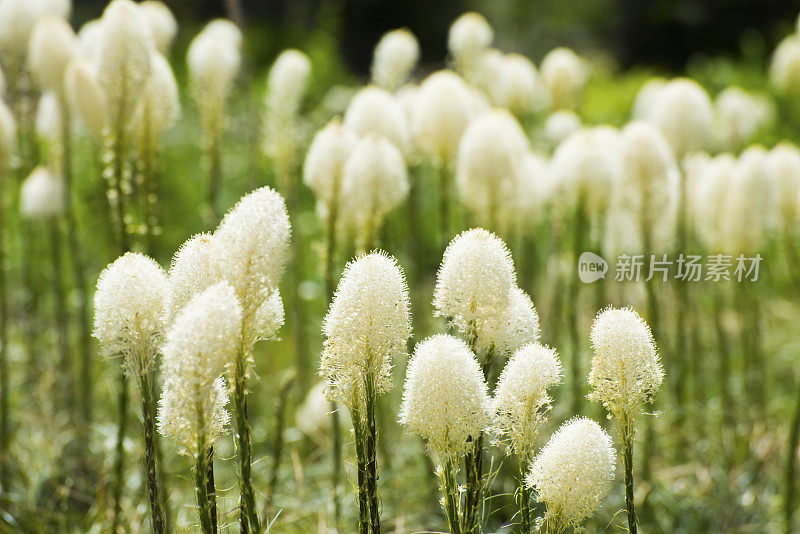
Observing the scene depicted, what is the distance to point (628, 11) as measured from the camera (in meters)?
16.1

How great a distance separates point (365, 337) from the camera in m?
1.57

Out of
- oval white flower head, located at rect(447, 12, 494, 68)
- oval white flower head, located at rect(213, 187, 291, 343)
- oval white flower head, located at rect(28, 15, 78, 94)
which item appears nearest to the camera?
oval white flower head, located at rect(213, 187, 291, 343)

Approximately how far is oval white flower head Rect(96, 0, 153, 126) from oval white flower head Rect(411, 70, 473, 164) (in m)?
1.12

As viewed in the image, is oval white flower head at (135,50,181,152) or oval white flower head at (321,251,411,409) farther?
oval white flower head at (135,50,181,152)

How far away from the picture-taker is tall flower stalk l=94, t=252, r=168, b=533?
1618mm

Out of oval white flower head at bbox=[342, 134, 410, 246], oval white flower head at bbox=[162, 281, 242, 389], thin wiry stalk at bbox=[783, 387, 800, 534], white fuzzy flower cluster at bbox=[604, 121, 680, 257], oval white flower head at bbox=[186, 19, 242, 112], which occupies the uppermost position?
oval white flower head at bbox=[186, 19, 242, 112]

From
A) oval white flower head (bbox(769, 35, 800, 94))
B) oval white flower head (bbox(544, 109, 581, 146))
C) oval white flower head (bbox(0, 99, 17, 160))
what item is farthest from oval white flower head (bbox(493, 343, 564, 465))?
oval white flower head (bbox(769, 35, 800, 94))

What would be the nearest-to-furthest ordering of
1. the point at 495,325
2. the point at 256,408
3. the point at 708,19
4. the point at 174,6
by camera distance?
1. the point at 495,325
2. the point at 256,408
3. the point at 174,6
4. the point at 708,19

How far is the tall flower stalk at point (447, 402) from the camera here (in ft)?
4.99

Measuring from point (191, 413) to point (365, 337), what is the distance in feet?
1.17

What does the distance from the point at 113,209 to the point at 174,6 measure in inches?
404

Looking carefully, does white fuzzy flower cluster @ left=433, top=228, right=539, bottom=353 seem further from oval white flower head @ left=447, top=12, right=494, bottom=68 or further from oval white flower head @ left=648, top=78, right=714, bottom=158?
oval white flower head @ left=447, top=12, right=494, bottom=68

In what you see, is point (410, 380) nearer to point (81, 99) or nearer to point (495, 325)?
point (495, 325)

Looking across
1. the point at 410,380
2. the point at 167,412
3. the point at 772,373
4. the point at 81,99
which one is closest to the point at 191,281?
the point at 167,412
